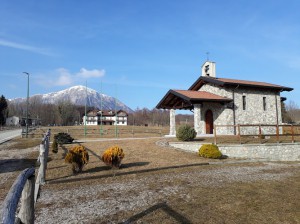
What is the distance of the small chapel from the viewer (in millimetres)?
23375

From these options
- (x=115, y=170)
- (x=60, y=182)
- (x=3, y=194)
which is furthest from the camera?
(x=115, y=170)

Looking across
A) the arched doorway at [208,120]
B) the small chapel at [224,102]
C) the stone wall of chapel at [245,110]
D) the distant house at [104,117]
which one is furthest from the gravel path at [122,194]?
the distant house at [104,117]

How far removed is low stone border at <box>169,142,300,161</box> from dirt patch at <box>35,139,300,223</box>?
5.00 m

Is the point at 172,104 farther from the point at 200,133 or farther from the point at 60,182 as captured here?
the point at 60,182

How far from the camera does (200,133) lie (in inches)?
941

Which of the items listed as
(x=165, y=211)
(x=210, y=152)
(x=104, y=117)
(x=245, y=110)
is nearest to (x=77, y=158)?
(x=165, y=211)

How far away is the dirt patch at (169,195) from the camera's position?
18.5 feet

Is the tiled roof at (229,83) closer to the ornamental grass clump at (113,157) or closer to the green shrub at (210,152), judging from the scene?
the green shrub at (210,152)

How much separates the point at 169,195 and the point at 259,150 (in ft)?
40.2

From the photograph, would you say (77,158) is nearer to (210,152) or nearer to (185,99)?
(210,152)

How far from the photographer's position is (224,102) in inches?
938

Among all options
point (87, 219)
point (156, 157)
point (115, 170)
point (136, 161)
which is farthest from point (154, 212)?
point (156, 157)

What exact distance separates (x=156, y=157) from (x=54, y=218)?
30.9 feet

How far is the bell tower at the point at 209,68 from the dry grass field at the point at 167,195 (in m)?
17.0
